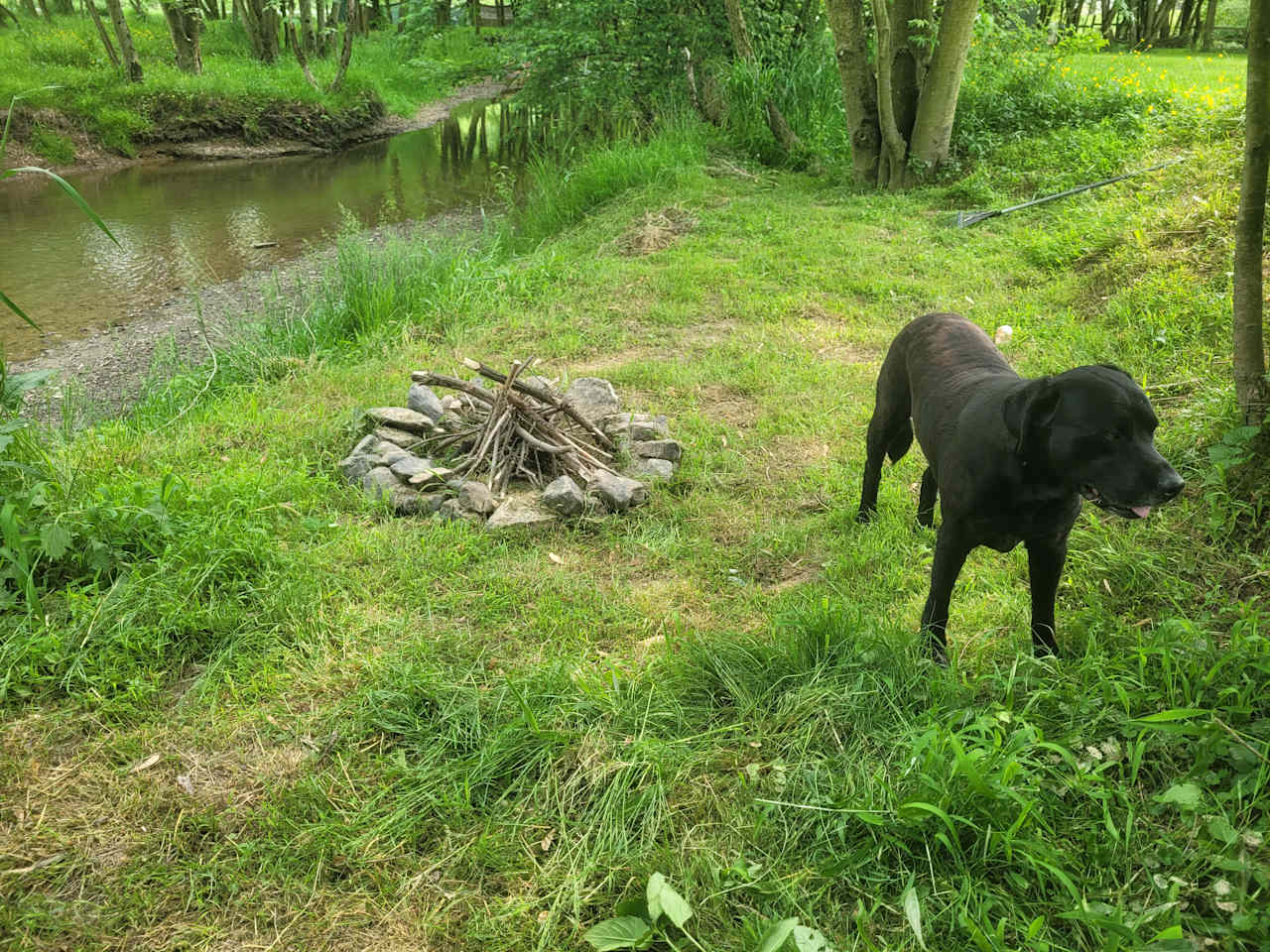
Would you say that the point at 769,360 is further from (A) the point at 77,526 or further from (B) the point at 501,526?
(A) the point at 77,526

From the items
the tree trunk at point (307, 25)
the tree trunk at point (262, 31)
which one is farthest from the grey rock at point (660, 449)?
the tree trunk at point (262, 31)

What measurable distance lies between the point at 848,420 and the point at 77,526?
420 cm

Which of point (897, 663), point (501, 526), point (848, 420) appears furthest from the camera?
point (848, 420)

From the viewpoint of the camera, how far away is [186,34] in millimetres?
20594

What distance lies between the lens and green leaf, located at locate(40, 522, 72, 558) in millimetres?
3371

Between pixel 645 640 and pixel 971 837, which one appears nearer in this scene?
pixel 971 837

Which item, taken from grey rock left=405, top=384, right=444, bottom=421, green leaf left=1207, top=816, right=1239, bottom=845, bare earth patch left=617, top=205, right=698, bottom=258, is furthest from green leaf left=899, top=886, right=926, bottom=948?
bare earth patch left=617, top=205, right=698, bottom=258

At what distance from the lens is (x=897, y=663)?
2.89 metres

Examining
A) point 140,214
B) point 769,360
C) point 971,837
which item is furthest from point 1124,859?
point 140,214

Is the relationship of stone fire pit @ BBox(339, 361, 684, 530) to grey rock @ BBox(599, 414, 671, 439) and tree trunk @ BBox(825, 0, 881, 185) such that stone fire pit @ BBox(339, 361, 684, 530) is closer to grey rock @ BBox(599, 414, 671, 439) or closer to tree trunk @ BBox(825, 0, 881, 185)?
grey rock @ BBox(599, 414, 671, 439)

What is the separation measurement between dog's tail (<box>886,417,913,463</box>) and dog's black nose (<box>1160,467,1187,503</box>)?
175cm

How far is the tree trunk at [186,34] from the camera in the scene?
19984 mm

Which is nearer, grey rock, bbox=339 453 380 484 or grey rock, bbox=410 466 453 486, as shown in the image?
grey rock, bbox=410 466 453 486

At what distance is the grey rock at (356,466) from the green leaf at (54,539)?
4.89 ft
